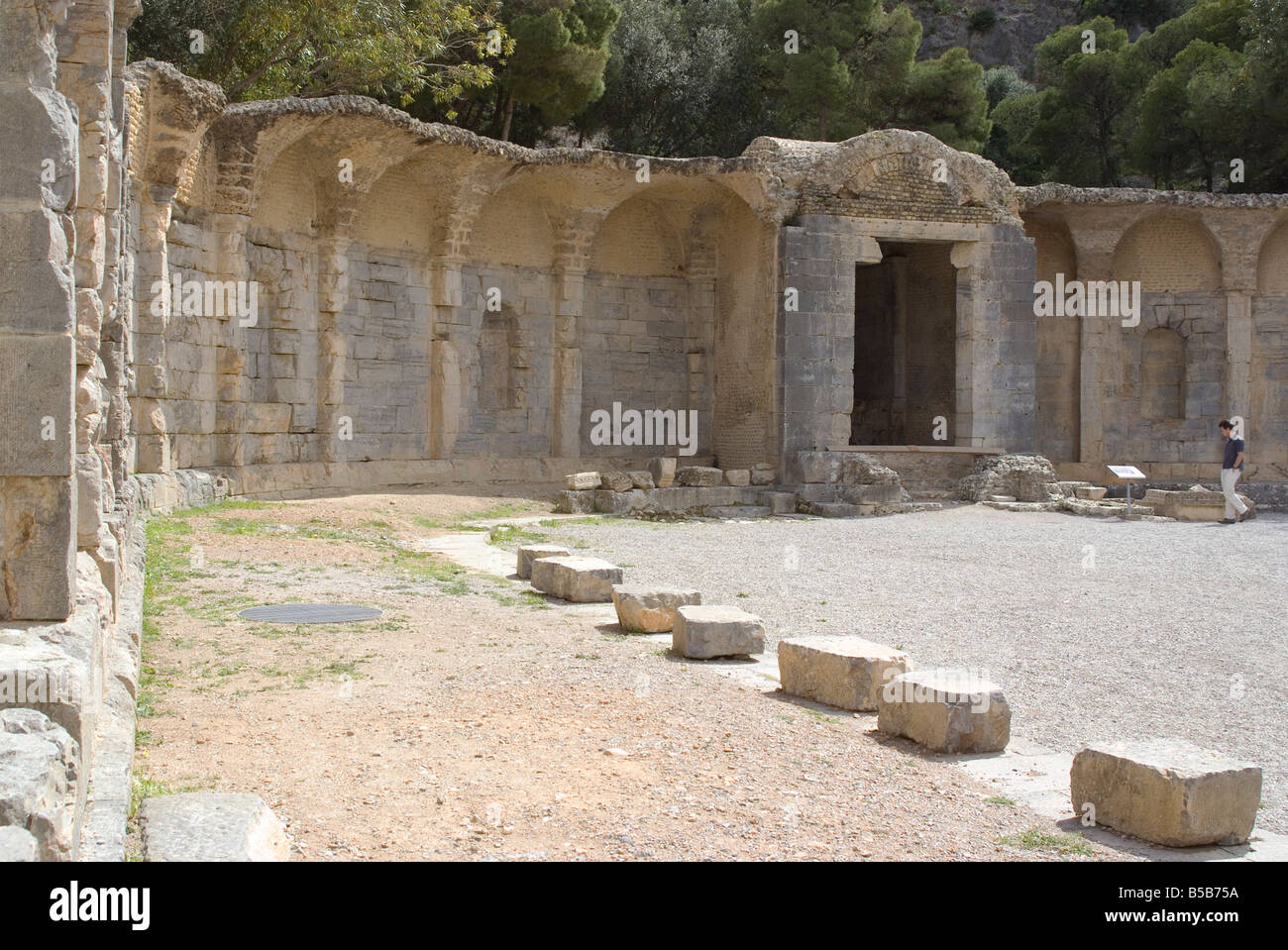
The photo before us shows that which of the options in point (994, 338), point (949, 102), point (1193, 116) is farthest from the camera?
point (949, 102)

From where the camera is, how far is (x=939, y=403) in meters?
22.8

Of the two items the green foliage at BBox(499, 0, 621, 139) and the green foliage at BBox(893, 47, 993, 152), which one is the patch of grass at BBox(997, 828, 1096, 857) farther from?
the green foliage at BBox(893, 47, 993, 152)

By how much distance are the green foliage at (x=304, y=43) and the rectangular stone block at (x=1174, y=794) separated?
15371mm

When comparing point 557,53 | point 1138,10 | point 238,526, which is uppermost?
point 1138,10

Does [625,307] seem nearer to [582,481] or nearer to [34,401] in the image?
[582,481]

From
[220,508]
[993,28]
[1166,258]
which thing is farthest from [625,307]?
[993,28]

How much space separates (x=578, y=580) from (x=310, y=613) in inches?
80.4

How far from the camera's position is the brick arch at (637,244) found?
66.3ft

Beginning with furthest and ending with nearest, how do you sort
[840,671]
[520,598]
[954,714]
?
[520,598] < [840,671] < [954,714]

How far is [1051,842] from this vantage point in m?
4.04

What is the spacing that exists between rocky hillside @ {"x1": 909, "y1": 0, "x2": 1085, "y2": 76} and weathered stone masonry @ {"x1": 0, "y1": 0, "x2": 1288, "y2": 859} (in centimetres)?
2058

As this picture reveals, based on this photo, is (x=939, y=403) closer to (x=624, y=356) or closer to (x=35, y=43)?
(x=624, y=356)

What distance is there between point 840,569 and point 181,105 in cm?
811
